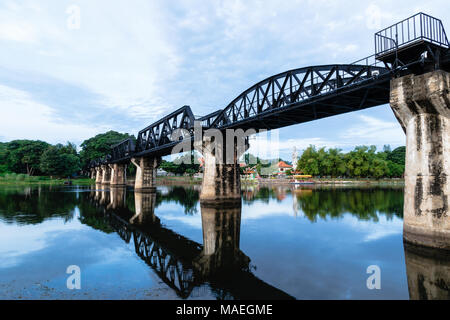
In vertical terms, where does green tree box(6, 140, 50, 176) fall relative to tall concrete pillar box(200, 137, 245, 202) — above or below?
above

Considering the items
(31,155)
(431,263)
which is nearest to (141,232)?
(431,263)

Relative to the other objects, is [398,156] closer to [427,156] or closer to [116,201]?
[116,201]

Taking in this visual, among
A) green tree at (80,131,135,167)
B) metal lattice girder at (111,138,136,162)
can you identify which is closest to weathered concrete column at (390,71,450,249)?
metal lattice girder at (111,138,136,162)

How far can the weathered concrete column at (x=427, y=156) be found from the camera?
44.6ft

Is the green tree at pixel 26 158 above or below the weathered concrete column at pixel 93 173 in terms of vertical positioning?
above

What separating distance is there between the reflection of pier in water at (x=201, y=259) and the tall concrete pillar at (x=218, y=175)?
440 inches

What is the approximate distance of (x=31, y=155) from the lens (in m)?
111

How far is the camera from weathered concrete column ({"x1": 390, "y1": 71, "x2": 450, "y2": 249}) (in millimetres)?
13586

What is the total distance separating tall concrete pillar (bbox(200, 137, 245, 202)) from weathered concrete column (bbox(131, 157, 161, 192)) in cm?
3359

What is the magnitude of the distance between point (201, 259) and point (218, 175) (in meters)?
22.4

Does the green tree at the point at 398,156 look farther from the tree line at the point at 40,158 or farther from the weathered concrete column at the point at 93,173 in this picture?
the weathered concrete column at the point at 93,173

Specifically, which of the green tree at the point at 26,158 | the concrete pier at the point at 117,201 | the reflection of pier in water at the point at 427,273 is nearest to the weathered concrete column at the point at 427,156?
the reflection of pier in water at the point at 427,273

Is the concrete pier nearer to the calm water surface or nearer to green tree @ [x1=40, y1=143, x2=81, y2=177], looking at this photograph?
the calm water surface
